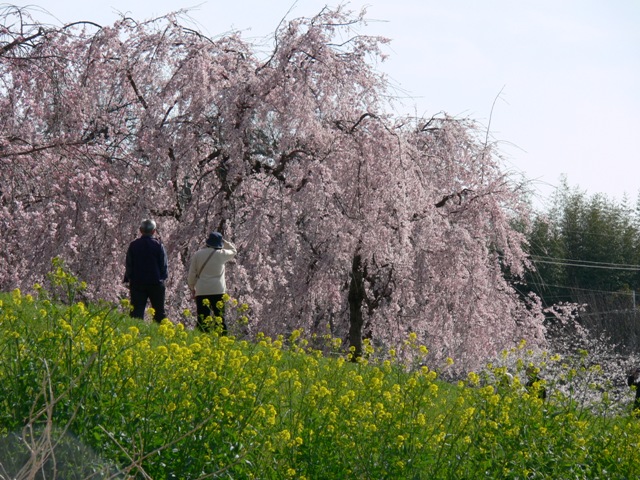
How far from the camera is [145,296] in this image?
11.9m

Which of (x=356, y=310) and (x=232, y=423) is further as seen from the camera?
(x=356, y=310)

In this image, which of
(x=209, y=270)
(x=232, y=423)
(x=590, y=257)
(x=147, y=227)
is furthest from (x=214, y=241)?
(x=590, y=257)

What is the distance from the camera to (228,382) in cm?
617

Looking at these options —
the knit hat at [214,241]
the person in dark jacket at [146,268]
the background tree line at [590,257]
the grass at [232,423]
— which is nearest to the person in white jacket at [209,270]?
the knit hat at [214,241]

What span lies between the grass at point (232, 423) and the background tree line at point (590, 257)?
41.0 metres

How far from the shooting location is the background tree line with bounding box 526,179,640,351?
50.2 m

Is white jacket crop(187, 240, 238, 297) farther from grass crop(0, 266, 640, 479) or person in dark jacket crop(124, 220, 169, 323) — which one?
grass crop(0, 266, 640, 479)

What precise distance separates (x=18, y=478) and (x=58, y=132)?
11.7 meters

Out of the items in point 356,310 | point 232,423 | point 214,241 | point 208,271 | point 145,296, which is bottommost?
point 232,423

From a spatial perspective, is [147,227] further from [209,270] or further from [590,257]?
[590,257]

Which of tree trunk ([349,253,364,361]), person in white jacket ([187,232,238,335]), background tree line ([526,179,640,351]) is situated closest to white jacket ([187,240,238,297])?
person in white jacket ([187,232,238,335])

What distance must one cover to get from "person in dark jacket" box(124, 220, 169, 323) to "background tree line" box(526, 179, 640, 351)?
37352 mm

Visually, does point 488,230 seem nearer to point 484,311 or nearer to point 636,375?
point 484,311

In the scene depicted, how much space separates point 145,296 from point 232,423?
20.8 feet
